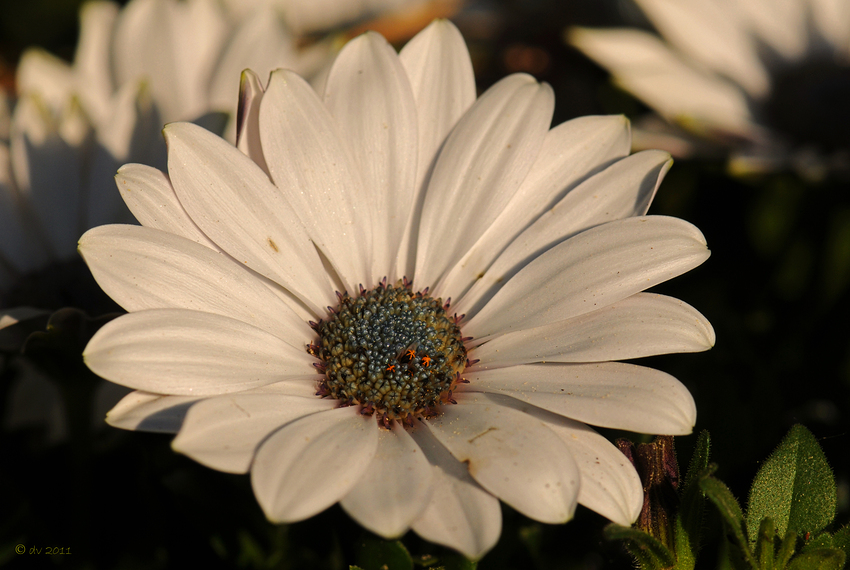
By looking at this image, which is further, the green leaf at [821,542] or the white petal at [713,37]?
the white petal at [713,37]

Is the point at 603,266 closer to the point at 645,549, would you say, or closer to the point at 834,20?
the point at 645,549

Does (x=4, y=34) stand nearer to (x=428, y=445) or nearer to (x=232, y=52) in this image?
(x=232, y=52)

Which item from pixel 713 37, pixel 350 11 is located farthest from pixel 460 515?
pixel 350 11

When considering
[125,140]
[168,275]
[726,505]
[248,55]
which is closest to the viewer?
[726,505]

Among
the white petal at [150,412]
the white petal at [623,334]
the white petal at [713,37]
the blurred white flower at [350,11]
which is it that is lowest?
the white petal at [150,412]

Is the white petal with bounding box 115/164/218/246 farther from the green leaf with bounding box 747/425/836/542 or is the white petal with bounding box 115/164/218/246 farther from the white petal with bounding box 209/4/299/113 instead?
the green leaf with bounding box 747/425/836/542

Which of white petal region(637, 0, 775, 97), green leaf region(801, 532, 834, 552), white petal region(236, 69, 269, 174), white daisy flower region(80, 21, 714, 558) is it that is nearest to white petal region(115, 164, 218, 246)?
white daisy flower region(80, 21, 714, 558)

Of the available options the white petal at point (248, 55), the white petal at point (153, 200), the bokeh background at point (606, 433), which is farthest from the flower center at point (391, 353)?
the white petal at point (248, 55)

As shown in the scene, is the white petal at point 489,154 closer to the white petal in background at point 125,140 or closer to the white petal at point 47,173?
the white petal in background at point 125,140

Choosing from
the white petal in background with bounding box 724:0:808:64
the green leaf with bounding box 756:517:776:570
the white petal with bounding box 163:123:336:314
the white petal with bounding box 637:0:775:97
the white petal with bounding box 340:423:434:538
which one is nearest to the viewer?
the white petal with bounding box 340:423:434:538
